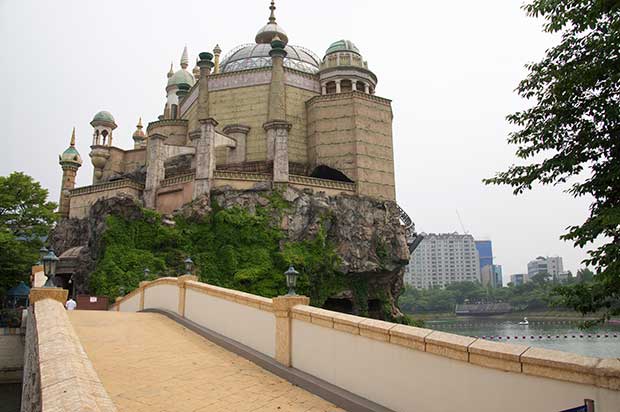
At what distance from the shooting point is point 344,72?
41031 mm

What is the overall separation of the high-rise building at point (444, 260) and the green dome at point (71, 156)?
13314cm

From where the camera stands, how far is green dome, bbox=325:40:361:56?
139 ft

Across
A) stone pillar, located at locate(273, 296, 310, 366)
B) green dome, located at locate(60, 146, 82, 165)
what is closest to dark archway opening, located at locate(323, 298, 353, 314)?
stone pillar, located at locate(273, 296, 310, 366)

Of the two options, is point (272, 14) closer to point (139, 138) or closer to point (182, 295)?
point (139, 138)

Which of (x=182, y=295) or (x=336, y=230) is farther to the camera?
(x=336, y=230)

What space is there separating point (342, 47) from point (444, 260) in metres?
134

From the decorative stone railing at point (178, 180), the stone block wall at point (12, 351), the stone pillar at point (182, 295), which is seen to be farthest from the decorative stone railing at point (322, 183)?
the stone pillar at point (182, 295)

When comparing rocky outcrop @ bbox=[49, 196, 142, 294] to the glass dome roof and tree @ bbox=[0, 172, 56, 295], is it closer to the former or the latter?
tree @ bbox=[0, 172, 56, 295]

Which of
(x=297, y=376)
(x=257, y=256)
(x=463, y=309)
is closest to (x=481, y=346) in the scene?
(x=297, y=376)

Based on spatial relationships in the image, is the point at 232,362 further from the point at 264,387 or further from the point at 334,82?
the point at 334,82

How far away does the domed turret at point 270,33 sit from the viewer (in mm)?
51875

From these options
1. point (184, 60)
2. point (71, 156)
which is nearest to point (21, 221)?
point (71, 156)

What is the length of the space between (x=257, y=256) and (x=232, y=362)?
68.9 ft

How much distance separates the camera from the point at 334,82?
4141 centimetres
